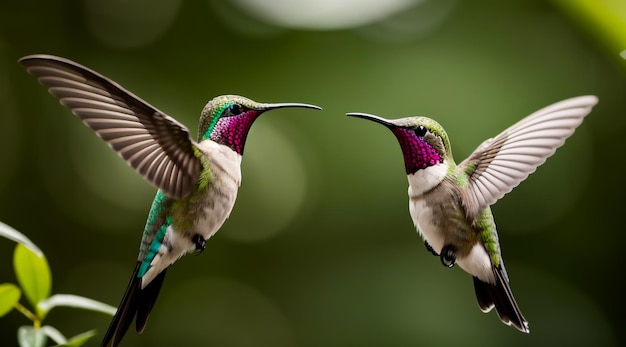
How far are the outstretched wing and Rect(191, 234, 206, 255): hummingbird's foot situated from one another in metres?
0.11

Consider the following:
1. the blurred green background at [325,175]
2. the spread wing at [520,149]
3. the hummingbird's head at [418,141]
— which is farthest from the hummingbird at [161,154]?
the blurred green background at [325,175]

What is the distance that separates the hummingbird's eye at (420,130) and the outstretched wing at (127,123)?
0.32 meters

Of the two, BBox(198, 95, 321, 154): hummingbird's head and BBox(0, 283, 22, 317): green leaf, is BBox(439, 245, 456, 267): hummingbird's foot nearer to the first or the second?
BBox(198, 95, 321, 154): hummingbird's head

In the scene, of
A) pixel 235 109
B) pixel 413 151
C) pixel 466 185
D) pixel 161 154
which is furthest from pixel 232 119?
pixel 466 185

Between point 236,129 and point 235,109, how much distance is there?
0.03 metres

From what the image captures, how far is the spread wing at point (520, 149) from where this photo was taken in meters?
0.82

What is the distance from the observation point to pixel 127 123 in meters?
0.84

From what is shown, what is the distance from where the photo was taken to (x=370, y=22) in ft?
14.2

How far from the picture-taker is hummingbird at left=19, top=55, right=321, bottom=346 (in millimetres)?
750

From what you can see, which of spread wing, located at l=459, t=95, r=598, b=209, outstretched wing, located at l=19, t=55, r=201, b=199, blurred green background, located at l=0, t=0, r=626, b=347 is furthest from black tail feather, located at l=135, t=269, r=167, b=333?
blurred green background, located at l=0, t=0, r=626, b=347

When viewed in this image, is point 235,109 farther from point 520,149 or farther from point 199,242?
point 520,149

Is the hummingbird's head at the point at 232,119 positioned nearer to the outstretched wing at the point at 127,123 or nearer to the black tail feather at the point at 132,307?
the outstretched wing at the point at 127,123

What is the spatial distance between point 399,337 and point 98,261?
183cm

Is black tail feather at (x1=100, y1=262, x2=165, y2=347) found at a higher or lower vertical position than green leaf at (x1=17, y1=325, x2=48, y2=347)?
higher
